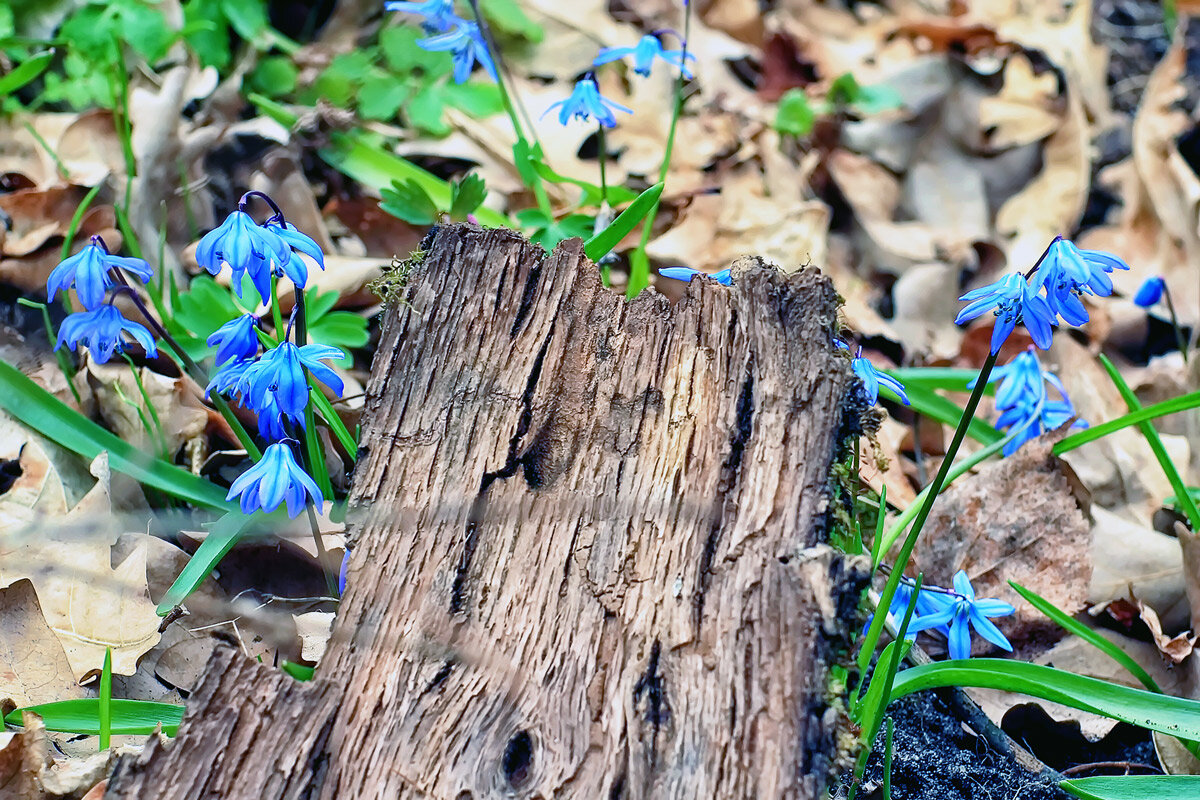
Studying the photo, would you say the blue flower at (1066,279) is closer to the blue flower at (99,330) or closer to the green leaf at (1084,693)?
the green leaf at (1084,693)

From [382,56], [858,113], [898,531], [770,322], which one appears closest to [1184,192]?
[858,113]

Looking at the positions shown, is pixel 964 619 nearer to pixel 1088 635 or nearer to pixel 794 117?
pixel 1088 635

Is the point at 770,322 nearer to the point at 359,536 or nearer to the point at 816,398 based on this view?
the point at 816,398

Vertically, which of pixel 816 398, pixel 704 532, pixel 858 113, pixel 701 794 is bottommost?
pixel 858 113

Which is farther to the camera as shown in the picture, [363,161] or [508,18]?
[508,18]

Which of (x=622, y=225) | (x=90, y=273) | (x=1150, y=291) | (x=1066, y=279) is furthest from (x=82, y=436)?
(x=1150, y=291)

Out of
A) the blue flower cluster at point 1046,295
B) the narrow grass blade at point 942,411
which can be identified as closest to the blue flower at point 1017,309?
the blue flower cluster at point 1046,295
